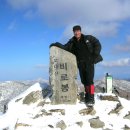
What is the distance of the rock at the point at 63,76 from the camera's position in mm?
15945

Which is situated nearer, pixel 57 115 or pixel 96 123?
pixel 96 123

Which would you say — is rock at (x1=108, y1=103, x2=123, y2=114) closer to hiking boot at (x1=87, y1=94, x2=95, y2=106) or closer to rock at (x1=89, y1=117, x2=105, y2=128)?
hiking boot at (x1=87, y1=94, x2=95, y2=106)

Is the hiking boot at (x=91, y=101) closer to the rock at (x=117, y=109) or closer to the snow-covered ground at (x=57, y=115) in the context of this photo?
the snow-covered ground at (x=57, y=115)

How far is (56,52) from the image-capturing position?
16.0m

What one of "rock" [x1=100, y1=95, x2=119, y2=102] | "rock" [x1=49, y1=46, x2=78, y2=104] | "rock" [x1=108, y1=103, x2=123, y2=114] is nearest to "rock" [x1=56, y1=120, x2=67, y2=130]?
"rock" [x1=49, y1=46, x2=78, y2=104]

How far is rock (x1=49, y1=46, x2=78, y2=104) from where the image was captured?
15945 mm

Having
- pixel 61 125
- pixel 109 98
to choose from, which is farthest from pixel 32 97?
pixel 109 98

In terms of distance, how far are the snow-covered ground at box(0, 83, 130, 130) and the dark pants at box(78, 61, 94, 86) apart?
1089 millimetres

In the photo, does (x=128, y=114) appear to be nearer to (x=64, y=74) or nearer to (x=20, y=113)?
(x=64, y=74)

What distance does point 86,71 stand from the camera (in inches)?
618

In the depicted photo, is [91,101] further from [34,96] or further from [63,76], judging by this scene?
[34,96]

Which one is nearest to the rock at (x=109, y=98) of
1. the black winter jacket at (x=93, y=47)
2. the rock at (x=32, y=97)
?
the black winter jacket at (x=93, y=47)

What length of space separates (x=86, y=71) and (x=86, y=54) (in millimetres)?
770

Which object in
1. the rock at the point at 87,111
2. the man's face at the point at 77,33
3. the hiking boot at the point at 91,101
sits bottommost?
the rock at the point at 87,111
